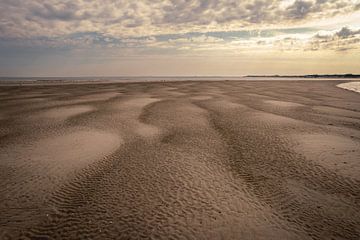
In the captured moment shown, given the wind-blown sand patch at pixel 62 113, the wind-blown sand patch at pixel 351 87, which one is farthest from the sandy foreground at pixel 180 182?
the wind-blown sand patch at pixel 351 87

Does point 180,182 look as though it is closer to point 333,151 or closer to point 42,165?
point 42,165

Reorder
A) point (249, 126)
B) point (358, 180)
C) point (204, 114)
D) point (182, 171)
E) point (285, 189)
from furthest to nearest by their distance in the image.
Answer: point (204, 114), point (249, 126), point (182, 171), point (358, 180), point (285, 189)

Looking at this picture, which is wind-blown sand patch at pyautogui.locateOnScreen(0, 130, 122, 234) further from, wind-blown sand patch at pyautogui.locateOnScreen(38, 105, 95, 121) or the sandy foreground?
wind-blown sand patch at pyautogui.locateOnScreen(38, 105, 95, 121)

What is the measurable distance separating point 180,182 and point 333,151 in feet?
14.1

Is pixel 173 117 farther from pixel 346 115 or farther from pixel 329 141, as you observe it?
pixel 346 115

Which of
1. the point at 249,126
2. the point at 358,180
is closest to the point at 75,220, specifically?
the point at 358,180

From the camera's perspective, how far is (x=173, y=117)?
10.5 meters

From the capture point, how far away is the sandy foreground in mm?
3412

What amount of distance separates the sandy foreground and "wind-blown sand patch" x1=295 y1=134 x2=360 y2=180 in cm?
3

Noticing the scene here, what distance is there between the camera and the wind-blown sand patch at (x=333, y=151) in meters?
5.40

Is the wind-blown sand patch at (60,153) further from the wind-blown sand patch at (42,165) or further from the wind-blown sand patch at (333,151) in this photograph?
the wind-blown sand patch at (333,151)

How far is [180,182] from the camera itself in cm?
471

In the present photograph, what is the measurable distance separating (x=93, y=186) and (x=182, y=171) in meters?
1.78

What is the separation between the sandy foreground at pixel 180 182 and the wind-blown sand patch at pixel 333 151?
0.09 ft
